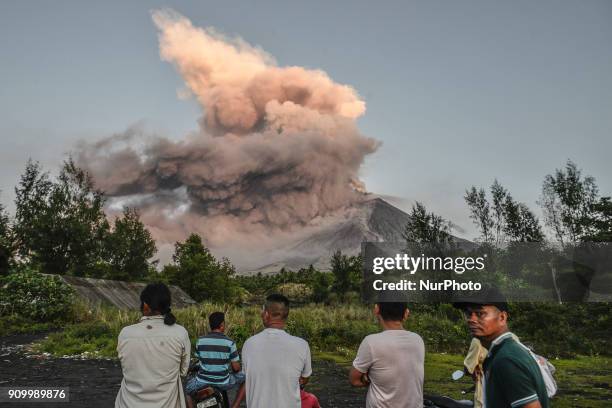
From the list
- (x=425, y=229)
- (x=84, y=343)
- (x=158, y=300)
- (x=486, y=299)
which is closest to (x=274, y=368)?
(x=158, y=300)

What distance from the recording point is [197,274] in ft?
176

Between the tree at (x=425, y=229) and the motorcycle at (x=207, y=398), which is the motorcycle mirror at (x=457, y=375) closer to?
the motorcycle at (x=207, y=398)

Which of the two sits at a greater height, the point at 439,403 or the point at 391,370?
the point at 391,370

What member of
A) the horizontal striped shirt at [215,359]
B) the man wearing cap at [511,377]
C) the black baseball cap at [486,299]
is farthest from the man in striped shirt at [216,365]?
the man wearing cap at [511,377]

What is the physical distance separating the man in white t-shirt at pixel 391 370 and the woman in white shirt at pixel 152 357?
150cm

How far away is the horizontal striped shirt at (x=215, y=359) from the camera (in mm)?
5343

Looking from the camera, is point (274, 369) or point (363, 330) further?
point (363, 330)

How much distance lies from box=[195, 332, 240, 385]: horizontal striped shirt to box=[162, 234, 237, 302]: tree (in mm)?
47457

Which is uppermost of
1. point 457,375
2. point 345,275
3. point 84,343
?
point 345,275

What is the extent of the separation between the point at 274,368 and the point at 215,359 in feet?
6.20

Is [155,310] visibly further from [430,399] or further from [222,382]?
[430,399]

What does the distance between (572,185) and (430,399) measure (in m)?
49.4

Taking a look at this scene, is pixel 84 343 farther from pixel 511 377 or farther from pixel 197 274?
pixel 197 274

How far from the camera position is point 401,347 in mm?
3635
